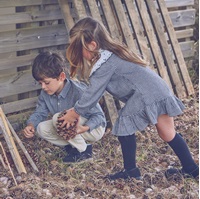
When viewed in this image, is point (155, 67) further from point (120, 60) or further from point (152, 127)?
point (120, 60)

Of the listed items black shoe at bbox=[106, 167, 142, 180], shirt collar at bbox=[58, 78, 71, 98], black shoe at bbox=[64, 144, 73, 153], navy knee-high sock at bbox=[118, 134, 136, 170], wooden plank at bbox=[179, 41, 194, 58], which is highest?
wooden plank at bbox=[179, 41, 194, 58]

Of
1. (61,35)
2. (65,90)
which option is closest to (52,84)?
(65,90)

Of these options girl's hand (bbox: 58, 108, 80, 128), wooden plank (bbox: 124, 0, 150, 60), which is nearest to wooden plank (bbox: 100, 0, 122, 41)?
wooden plank (bbox: 124, 0, 150, 60)

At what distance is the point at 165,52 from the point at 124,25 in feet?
2.63

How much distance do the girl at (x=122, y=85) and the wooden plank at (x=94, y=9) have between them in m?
1.36

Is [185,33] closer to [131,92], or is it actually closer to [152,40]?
[152,40]

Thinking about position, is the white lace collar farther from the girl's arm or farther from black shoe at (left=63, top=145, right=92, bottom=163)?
black shoe at (left=63, top=145, right=92, bottom=163)

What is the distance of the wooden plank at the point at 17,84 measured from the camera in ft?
18.4

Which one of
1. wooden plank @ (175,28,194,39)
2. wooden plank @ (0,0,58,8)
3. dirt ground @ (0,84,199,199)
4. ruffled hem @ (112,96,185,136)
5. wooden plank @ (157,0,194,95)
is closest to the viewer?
Result: dirt ground @ (0,84,199,199)

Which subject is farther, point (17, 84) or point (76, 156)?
point (17, 84)

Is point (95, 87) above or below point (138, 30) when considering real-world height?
below

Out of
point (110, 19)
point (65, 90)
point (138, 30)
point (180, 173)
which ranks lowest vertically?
point (180, 173)

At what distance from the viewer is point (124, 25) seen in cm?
614

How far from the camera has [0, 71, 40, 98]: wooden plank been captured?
18.4 ft
